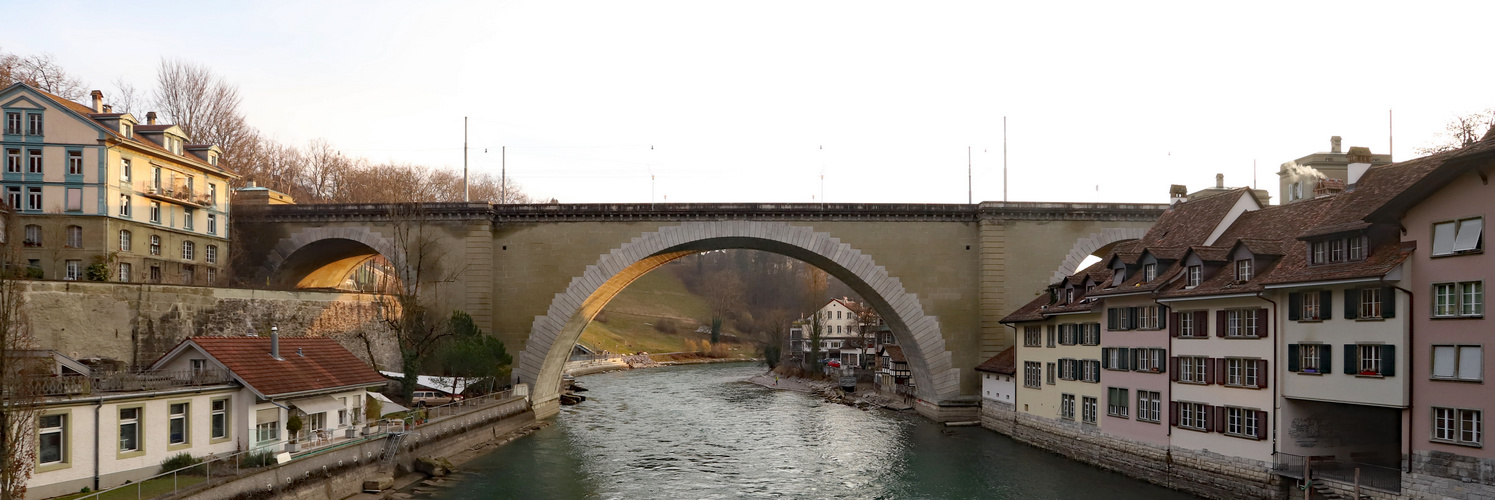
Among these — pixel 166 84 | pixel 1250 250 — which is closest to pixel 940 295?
pixel 1250 250

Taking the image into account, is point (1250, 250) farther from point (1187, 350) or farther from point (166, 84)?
point (166, 84)

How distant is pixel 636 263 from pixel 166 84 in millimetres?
35014

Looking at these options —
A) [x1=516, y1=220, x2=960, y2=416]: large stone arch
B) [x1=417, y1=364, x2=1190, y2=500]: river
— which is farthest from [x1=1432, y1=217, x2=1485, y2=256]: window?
[x1=516, y1=220, x2=960, y2=416]: large stone arch

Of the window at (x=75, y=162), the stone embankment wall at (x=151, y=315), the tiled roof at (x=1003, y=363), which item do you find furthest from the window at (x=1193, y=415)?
the window at (x=75, y=162)

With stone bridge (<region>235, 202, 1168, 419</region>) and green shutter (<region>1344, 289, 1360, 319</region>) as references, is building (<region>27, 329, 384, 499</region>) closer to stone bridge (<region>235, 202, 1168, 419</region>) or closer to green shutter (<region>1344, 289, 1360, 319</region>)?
stone bridge (<region>235, 202, 1168, 419</region>)

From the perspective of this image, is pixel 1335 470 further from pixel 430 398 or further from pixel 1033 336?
pixel 430 398

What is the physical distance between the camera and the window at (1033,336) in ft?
131

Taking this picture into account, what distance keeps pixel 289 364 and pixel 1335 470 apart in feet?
89.2

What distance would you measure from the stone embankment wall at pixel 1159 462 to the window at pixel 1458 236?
22.3 ft

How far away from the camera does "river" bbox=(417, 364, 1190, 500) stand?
3019cm

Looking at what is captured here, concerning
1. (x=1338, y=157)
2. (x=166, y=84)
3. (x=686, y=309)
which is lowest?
(x=686, y=309)

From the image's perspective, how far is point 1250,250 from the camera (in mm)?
26375

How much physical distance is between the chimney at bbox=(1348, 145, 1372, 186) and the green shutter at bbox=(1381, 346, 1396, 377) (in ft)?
23.6

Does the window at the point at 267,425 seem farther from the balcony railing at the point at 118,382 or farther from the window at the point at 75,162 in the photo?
the window at the point at 75,162
